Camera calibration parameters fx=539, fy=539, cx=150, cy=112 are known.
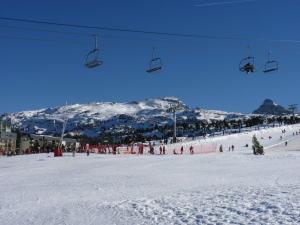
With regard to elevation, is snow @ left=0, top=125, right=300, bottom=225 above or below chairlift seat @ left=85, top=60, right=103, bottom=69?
below

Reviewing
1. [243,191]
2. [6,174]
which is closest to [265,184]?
[243,191]

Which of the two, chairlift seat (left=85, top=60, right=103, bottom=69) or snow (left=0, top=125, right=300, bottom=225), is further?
chairlift seat (left=85, top=60, right=103, bottom=69)

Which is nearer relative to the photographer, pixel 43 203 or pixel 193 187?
pixel 43 203

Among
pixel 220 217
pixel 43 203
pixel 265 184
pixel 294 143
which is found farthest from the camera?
pixel 294 143

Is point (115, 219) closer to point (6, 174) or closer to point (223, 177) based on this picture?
point (223, 177)

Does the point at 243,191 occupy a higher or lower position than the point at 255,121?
lower

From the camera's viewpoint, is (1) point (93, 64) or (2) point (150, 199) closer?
(2) point (150, 199)

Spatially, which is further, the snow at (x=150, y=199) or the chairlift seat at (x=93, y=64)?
the chairlift seat at (x=93, y=64)

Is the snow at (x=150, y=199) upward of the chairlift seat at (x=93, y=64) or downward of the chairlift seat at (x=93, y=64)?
downward

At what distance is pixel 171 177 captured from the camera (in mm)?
22891

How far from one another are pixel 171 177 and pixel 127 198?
6800 millimetres

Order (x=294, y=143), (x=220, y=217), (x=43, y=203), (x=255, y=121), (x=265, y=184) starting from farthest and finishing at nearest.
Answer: (x=255, y=121) → (x=294, y=143) → (x=265, y=184) → (x=43, y=203) → (x=220, y=217)

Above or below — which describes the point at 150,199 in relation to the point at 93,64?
below

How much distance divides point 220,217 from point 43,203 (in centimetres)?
593
